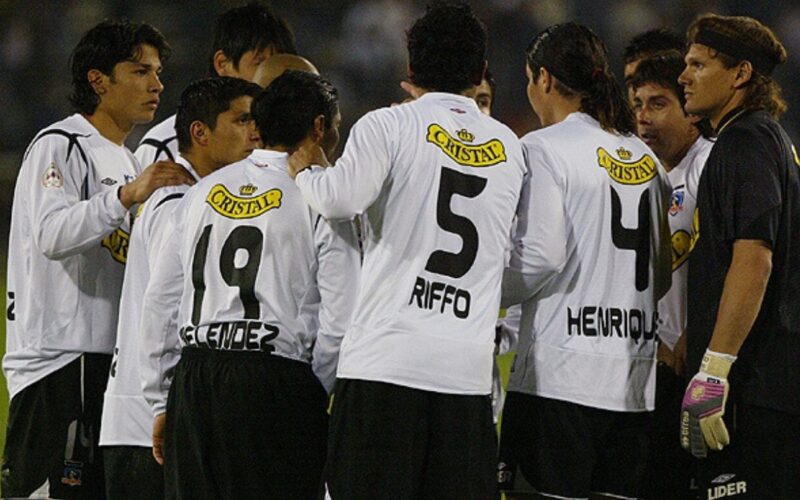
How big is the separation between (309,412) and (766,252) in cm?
168

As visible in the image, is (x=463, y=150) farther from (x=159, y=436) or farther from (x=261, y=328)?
(x=159, y=436)

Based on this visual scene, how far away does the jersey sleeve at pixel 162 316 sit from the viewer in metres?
4.57

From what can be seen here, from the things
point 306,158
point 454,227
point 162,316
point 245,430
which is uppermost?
point 306,158

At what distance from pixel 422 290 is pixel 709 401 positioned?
1064mm

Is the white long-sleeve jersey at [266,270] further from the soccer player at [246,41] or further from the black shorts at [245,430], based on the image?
the soccer player at [246,41]

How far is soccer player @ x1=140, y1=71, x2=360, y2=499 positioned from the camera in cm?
433

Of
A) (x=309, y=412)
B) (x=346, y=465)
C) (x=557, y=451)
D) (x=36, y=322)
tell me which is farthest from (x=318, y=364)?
(x=36, y=322)

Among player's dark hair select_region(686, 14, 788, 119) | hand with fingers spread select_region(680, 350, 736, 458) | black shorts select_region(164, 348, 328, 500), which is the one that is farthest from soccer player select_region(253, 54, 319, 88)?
hand with fingers spread select_region(680, 350, 736, 458)

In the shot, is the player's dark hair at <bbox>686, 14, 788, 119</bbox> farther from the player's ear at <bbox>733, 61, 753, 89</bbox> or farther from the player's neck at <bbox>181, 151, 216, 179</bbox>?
the player's neck at <bbox>181, 151, 216, 179</bbox>

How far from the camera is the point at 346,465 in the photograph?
4.11 metres

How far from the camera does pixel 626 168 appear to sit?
15.4 ft

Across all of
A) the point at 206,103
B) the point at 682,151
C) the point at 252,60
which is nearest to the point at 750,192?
the point at 682,151

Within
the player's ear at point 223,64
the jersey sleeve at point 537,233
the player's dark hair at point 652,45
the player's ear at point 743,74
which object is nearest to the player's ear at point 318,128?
the jersey sleeve at point 537,233

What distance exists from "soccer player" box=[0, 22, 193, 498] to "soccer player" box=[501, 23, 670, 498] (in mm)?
1670
